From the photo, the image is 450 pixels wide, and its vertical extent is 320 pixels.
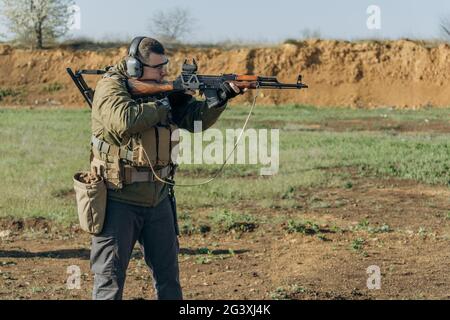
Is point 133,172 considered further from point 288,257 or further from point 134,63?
point 288,257

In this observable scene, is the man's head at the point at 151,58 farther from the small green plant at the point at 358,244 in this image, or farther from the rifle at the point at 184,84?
the small green plant at the point at 358,244

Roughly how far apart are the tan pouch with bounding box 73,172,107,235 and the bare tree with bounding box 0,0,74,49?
3576 centimetres

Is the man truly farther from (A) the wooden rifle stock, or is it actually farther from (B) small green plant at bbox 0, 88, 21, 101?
(B) small green plant at bbox 0, 88, 21, 101

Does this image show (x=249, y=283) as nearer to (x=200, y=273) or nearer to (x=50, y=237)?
(x=200, y=273)

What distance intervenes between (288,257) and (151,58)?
3443 mm

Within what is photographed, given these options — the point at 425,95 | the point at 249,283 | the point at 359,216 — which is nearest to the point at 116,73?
the point at 249,283

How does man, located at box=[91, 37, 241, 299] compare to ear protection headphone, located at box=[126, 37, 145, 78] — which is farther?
ear protection headphone, located at box=[126, 37, 145, 78]

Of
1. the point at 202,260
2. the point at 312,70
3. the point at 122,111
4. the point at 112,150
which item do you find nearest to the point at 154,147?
the point at 112,150

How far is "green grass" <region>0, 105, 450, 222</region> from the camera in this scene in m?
11.7

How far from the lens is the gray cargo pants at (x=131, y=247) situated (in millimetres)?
5289

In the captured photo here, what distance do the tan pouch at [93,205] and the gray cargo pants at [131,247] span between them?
1.8 inches

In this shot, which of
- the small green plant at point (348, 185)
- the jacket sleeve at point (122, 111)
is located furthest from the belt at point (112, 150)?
the small green plant at point (348, 185)

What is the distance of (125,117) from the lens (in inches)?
203

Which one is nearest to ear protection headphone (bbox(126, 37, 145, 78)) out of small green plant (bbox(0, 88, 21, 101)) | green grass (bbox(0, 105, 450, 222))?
green grass (bbox(0, 105, 450, 222))
